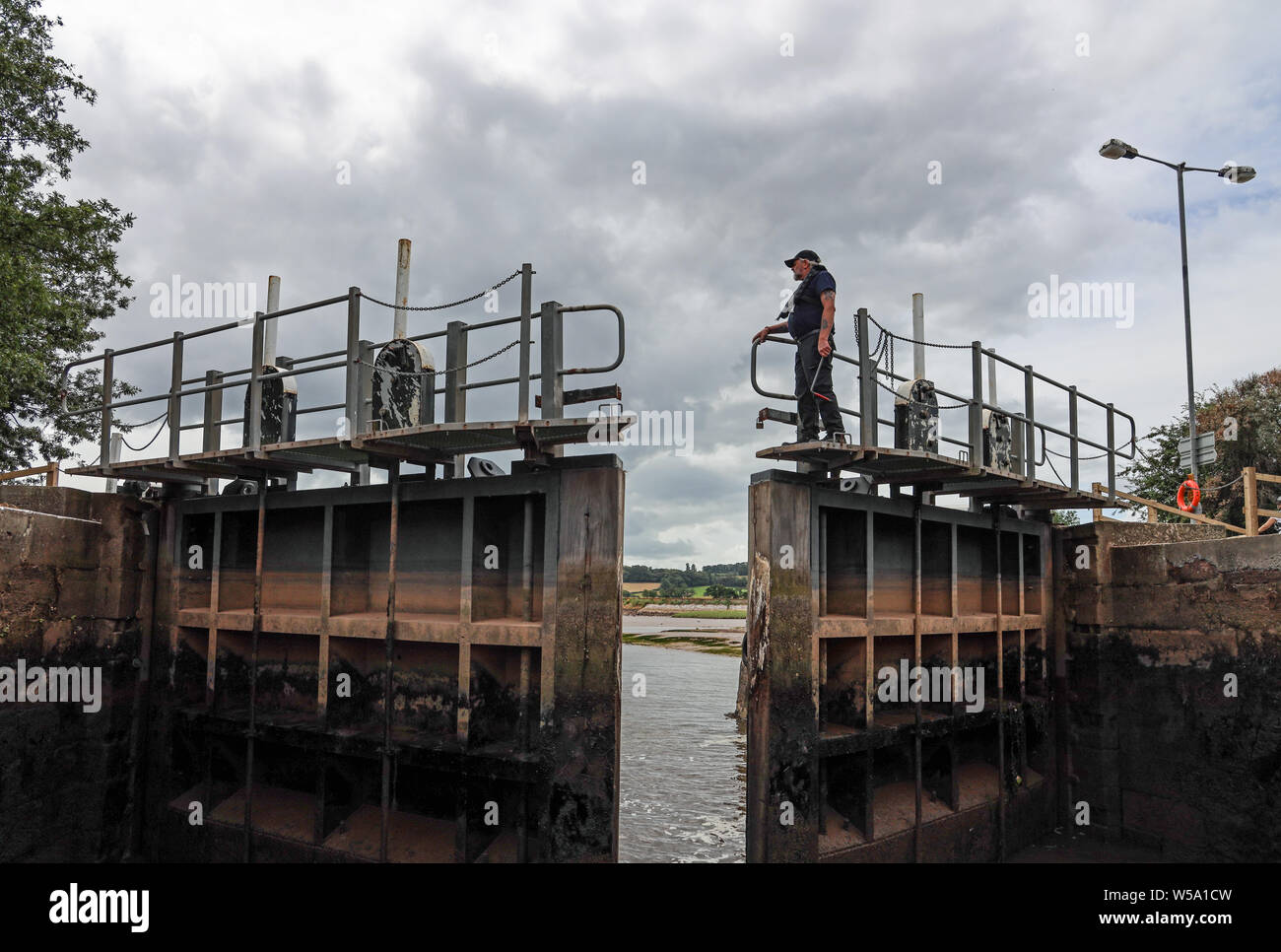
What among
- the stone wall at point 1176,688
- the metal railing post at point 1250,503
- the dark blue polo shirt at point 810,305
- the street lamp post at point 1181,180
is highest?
the street lamp post at point 1181,180

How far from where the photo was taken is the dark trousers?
24.8 feet

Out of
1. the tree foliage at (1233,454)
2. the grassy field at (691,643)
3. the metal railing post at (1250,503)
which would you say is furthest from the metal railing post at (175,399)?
the grassy field at (691,643)

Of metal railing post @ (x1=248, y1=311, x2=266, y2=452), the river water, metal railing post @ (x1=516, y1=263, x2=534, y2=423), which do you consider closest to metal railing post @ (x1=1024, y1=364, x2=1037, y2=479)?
the river water

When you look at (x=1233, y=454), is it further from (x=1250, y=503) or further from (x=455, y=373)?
(x=455, y=373)

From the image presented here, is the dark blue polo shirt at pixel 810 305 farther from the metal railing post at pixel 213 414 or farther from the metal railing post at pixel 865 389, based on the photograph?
the metal railing post at pixel 213 414

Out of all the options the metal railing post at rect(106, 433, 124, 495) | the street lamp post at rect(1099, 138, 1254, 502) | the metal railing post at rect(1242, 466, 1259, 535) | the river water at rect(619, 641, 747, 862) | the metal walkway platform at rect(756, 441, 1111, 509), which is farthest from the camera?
the street lamp post at rect(1099, 138, 1254, 502)

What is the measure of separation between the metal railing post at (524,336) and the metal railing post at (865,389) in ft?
10.3

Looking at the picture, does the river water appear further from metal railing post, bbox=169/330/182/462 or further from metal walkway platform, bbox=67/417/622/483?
metal railing post, bbox=169/330/182/462

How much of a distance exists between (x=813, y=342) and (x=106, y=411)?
8.48 metres

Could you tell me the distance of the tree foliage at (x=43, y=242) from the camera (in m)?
16.5

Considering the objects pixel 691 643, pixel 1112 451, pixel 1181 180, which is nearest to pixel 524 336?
pixel 1112 451

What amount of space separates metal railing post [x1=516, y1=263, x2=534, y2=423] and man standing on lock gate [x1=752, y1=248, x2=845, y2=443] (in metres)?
2.53
